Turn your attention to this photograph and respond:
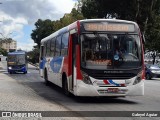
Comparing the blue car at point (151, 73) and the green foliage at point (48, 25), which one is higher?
the green foliage at point (48, 25)

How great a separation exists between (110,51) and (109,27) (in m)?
0.94

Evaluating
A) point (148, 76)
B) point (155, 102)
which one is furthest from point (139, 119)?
point (148, 76)

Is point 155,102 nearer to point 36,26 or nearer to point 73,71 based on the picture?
point 73,71

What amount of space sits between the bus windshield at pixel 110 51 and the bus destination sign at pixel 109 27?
0.20 m

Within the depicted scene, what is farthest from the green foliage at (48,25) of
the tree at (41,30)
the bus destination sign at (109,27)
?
the bus destination sign at (109,27)

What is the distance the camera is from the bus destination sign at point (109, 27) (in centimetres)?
1478

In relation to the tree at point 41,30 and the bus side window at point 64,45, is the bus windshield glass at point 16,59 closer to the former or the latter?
the bus side window at point 64,45

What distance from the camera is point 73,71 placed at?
49.7 feet

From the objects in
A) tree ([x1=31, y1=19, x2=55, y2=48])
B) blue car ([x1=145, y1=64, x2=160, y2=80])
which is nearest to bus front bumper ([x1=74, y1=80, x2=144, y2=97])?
blue car ([x1=145, y1=64, x2=160, y2=80])

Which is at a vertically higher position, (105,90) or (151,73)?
(105,90)

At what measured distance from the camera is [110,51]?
47.8ft

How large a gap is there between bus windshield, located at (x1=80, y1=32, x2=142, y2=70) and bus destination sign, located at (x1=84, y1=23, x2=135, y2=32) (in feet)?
0.64

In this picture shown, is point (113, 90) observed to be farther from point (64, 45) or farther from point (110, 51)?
point (64, 45)

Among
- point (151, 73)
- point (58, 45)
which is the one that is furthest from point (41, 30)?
point (58, 45)
